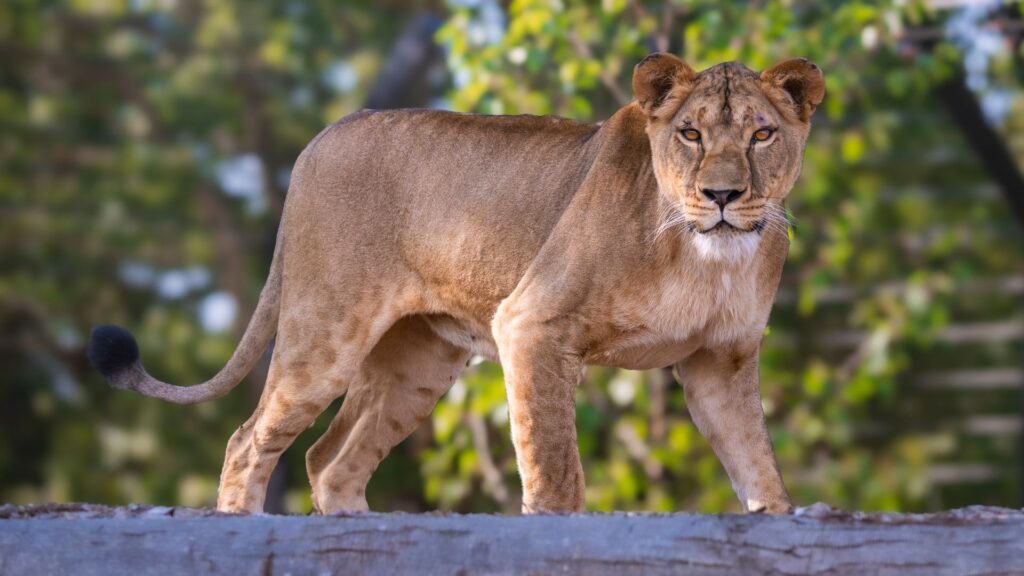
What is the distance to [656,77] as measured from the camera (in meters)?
4.03

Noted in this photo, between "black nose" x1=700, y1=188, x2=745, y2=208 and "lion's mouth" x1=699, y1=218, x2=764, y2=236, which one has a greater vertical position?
"black nose" x1=700, y1=188, x2=745, y2=208

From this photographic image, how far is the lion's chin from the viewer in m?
3.79

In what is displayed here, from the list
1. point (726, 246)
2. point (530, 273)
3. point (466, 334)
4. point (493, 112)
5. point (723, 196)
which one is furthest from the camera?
point (493, 112)

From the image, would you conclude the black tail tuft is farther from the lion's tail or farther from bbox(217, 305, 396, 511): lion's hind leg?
bbox(217, 305, 396, 511): lion's hind leg

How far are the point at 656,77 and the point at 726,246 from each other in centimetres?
48

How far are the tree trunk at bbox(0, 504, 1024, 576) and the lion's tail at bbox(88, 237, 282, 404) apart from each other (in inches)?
53.4

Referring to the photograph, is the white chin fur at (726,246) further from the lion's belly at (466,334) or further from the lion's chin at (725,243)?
the lion's belly at (466,334)

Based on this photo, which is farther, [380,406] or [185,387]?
[380,406]

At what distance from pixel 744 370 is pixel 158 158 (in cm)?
926

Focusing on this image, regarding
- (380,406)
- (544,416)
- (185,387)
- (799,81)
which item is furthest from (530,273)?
(185,387)

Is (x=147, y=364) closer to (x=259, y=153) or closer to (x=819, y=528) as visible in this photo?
(x=259, y=153)

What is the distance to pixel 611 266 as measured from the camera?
13.1ft

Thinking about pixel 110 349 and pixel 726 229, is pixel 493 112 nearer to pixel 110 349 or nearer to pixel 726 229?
pixel 110 349

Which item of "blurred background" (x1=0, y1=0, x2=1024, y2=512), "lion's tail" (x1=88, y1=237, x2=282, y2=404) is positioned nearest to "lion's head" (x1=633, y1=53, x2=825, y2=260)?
"lion's tail" (x1=88, y1=237, x2=282, y2=404)
